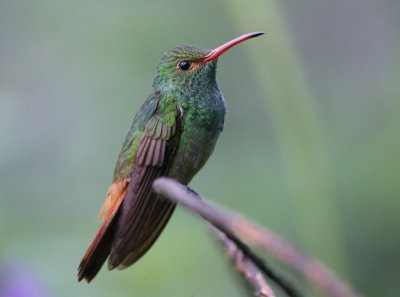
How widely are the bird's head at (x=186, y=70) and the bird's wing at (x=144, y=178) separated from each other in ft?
0.49

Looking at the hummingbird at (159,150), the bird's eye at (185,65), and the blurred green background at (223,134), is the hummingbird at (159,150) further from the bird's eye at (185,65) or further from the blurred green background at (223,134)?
the blurred green background at (223,134)

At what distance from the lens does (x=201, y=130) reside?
79.8 inches

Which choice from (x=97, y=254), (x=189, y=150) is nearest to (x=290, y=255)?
(x=97, y=254)

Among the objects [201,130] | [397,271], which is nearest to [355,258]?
[397,271]

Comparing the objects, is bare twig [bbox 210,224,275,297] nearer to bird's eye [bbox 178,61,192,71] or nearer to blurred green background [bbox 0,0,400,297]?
blurred green background [bbox 0,0,400,297]

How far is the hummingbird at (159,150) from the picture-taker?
1821 millimetres

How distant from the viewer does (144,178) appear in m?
1.89

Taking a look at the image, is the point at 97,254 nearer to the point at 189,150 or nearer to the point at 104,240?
the point at 104,240

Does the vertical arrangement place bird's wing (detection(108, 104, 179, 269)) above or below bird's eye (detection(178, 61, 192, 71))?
below

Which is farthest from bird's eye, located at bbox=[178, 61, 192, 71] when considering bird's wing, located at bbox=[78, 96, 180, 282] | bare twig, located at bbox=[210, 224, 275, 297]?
bare twig, located at bbox=[210, 224, 275, 297]

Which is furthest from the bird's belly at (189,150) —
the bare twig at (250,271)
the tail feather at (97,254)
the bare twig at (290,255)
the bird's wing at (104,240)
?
the bare twig at (290,255)

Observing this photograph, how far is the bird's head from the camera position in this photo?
2.15m

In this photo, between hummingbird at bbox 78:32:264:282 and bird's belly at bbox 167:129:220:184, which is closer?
hummingbird at bbox 78:32:264:282

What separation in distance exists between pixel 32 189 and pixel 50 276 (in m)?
1.03
